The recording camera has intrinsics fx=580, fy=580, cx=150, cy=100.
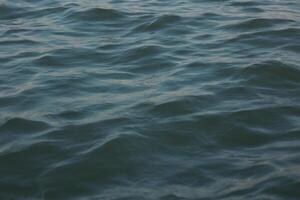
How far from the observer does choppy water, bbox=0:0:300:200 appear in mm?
5074

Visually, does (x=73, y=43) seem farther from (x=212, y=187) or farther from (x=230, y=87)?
(x=212, y=187)

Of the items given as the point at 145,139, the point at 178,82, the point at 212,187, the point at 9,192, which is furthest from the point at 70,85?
the point at 212,187

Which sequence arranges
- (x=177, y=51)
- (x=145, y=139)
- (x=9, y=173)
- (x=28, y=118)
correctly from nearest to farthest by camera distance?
(x=9, y=173), (x=145, y=139), (x=28, y=118), (x=177, y=51)

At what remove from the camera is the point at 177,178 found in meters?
5.07

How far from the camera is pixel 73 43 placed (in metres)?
8.55

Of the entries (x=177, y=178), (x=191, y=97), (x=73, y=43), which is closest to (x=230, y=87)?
(x=191, y=97)

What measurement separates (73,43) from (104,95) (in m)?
2.00

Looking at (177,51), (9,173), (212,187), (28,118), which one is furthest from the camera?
(177,51)

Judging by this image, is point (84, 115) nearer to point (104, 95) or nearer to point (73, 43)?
point (104, 95)

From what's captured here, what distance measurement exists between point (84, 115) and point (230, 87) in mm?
1756

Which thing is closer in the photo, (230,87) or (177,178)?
(177,178)

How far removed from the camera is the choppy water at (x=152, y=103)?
5.07 m

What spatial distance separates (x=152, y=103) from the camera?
6.49 meters

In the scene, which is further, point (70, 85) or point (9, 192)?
point (70, 85)
